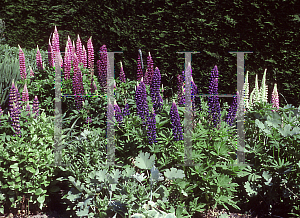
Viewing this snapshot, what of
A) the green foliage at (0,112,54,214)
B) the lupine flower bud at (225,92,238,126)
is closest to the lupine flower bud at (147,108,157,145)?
the lupine flower bud at (225,92,238,126)

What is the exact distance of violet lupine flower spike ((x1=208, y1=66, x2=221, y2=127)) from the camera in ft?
11.2

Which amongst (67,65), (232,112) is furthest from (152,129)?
(67,65)

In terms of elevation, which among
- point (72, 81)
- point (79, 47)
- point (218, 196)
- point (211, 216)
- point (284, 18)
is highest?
point (284, 18)

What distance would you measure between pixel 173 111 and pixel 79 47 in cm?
243

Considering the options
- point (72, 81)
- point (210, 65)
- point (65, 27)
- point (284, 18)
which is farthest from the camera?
point (65, 27)

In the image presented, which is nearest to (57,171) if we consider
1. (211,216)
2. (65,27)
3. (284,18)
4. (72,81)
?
(72,81)

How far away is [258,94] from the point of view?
4.54 meters

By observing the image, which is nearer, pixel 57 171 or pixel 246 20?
pixel 57 171

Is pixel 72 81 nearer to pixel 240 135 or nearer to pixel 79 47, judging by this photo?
pixel 79 47

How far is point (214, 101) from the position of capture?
3.41 metres

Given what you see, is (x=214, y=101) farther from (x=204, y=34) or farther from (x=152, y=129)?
(x=204, y=34)

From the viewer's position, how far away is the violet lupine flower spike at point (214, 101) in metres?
3.41

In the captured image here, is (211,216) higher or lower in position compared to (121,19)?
lower

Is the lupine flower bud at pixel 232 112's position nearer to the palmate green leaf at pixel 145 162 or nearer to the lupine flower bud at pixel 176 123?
the lupine flower bud at pixel 176 123
